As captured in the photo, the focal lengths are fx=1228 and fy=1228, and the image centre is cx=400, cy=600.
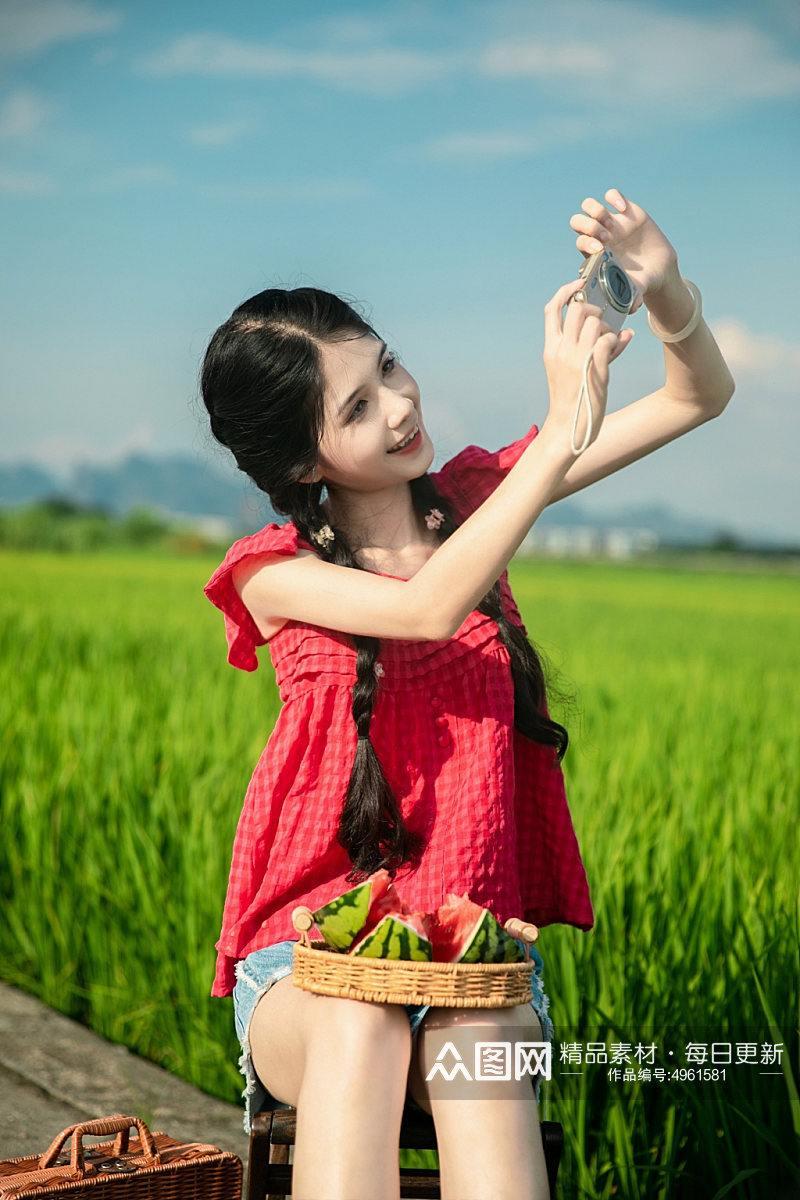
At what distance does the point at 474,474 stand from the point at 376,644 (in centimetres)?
37

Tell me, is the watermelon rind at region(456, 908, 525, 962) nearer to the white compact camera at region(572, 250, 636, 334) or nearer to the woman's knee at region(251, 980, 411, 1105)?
the woman's knee at region(251, 980, 411, 1105)

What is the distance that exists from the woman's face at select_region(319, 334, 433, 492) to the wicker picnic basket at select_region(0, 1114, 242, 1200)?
0.89 metres

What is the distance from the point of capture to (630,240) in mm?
1552

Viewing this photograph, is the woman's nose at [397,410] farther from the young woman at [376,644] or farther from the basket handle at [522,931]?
the basket handle at [522,931]

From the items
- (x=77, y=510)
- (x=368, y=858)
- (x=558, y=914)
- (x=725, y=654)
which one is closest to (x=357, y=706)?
(x=368, y=858)

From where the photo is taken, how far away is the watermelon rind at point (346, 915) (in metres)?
1.33

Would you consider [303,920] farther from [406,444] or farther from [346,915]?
[406,444]

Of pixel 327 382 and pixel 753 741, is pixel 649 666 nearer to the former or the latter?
pixel 753 741

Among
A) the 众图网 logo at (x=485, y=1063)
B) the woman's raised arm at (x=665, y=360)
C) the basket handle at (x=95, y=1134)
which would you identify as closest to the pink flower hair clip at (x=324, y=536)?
the woman's raised arm at (x=665, y=360)

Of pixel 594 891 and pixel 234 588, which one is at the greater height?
pixel 234 588

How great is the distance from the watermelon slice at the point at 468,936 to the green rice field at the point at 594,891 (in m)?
0.49

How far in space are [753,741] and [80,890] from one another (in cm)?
241

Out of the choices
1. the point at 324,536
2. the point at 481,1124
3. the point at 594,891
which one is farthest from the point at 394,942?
the point at 594,891

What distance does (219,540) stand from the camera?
3275 centimetres
